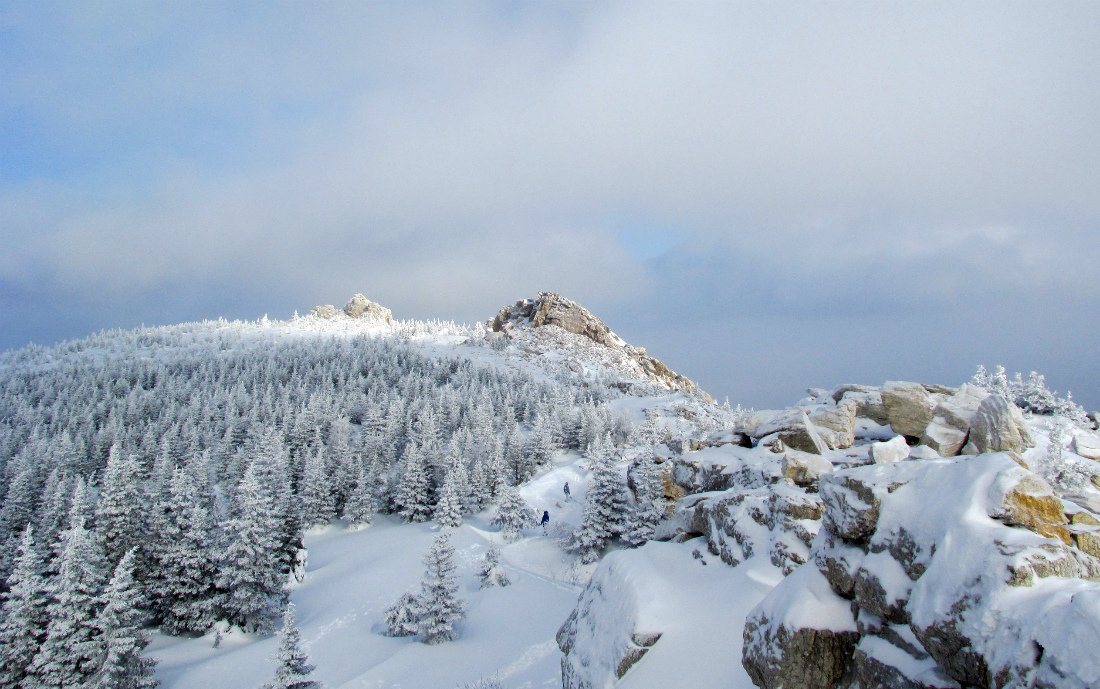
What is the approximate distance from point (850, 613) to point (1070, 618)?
2.88 m

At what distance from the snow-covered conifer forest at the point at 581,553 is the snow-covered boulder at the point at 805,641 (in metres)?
0.03

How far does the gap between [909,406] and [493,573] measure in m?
21.7

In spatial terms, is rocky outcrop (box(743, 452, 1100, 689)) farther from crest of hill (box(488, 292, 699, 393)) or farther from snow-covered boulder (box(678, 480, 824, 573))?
crest of hill (box(488, 292, 699, 393))

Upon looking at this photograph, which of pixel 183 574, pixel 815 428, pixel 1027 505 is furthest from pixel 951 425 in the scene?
pixel 183 574

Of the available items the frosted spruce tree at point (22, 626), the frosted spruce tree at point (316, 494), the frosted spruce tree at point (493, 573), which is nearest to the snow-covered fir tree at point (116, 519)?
the frosted spruce tree at point (22, 626)

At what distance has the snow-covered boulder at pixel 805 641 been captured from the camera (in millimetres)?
6578

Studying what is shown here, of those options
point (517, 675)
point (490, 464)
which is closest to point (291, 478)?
point (490, 464)

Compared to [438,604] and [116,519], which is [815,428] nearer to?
[438,604]

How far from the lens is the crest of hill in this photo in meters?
155

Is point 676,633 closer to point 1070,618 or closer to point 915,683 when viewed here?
point 915,683

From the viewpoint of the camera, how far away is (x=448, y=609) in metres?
22.3

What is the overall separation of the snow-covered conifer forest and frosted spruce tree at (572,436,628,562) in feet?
0.63

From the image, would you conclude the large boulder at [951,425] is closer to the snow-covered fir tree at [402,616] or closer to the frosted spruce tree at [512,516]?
the snow-covered fir tree at [402,616]

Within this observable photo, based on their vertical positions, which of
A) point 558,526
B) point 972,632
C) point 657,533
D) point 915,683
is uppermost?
point 972,632
